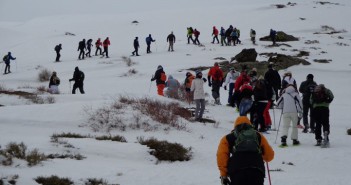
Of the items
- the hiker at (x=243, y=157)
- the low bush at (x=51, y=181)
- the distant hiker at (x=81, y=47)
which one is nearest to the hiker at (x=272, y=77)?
the hiker at (x=243, y=157)

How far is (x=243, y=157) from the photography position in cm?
508

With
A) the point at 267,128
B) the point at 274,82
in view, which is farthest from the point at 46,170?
the point at 274,82

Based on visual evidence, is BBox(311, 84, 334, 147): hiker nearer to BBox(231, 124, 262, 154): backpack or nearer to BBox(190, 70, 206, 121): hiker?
BBox(190, 70, 206, 121): hiker

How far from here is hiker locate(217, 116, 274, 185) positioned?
16.5 feet

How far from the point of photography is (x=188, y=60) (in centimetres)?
3100

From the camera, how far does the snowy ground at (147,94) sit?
793cm

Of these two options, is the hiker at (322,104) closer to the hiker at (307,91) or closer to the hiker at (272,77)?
the hiker at (307,91)

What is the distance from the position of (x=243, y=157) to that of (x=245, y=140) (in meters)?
0.23

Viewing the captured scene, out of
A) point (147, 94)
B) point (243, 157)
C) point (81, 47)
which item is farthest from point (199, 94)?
point (81, 47)

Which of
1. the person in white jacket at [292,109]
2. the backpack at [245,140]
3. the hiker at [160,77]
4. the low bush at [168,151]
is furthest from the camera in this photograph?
the hiker at [160,77]

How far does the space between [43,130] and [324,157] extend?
7.38m

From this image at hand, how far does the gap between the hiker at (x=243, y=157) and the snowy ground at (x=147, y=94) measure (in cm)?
231

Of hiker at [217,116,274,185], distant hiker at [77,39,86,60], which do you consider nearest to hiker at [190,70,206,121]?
hiker at [217,116,274,185]

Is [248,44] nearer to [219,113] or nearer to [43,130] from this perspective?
[219,113]
